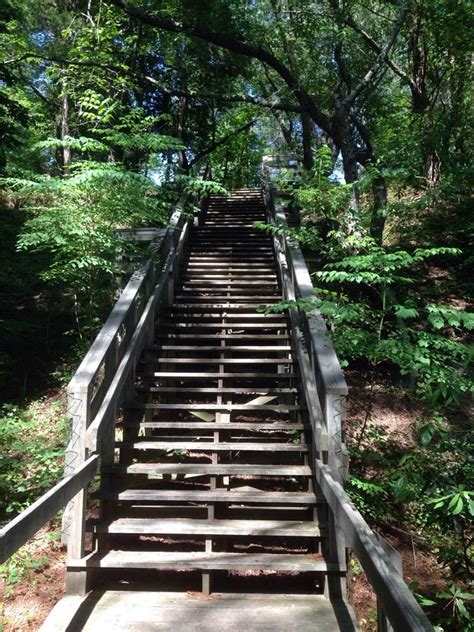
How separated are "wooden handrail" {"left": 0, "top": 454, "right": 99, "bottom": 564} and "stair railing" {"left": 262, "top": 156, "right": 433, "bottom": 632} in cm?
154

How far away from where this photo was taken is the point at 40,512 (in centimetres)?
220

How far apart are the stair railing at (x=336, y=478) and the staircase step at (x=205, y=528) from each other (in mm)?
259

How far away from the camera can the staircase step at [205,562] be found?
296cm

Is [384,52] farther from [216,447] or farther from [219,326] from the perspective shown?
[216,447]

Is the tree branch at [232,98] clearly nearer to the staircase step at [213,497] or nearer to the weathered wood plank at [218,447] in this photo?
the weathered wood plank at [218,447]

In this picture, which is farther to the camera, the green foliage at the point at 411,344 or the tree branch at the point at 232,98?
the tree branch at the point at 232,98

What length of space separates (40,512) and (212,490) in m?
1.62

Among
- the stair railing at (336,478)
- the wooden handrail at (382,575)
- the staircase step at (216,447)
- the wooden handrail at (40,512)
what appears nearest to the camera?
the wooden handrail at (382,575)

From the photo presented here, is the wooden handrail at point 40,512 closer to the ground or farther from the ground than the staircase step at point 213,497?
farther from the ground

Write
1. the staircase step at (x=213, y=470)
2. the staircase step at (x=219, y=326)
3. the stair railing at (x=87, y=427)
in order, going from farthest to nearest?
the staircase step at (x=219, y=326), the staircase step at (x=213, y=470), the stair railing at (x=87, y=427)

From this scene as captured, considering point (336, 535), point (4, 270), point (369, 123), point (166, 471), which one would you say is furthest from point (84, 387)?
point (369, 123)

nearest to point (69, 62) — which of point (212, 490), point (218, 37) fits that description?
point (218, 37)

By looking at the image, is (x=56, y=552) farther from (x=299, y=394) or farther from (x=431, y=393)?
(x=431, y=393)

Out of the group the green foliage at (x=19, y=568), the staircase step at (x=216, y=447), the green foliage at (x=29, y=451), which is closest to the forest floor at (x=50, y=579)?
the green foliage at (x=19, y=568)
